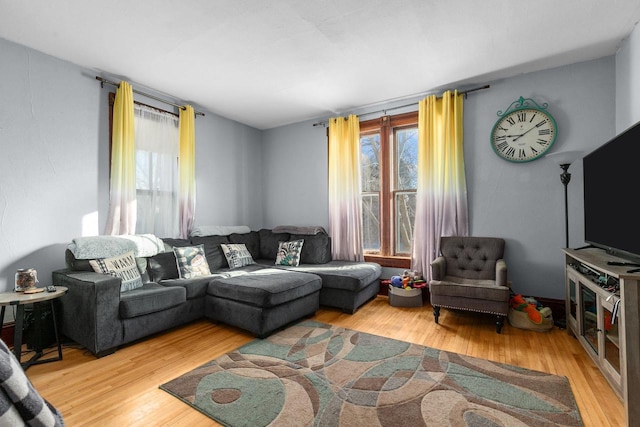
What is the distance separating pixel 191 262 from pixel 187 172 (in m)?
1.30

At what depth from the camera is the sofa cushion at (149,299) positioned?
8.09ft

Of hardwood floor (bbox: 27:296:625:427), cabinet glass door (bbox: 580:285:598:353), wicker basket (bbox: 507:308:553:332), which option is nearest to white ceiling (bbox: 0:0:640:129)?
cabinet glass door (bbox: 580:285:598:353)

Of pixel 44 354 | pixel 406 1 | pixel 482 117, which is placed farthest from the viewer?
pixel 482 117

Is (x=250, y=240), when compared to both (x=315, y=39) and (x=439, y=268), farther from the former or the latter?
(x=315, y=39)

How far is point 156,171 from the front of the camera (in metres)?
3.70

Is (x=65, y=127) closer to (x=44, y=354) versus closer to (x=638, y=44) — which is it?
(x=44, y=354)

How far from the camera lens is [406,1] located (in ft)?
7.16

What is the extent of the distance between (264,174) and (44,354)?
12.0 feet

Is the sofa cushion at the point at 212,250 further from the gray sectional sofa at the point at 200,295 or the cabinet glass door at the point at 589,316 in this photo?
the cabinet glass door at the point at 589,316

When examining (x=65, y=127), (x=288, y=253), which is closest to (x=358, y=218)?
(x=288, y=253)

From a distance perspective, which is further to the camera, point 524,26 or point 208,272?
point 208,272

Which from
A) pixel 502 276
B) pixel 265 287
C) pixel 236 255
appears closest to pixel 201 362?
pixel 265 287

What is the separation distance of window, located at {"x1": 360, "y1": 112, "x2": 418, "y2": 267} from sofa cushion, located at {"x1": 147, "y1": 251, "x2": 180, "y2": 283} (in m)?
2.52

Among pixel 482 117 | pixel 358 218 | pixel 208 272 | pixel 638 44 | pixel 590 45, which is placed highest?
pixel 590 45
